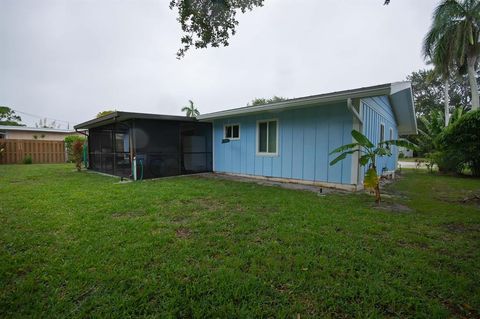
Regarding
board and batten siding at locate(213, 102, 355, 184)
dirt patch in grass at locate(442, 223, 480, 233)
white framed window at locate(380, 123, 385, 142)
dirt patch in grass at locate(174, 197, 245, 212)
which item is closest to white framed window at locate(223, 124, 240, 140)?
board and batten siding at locate(213, 102, 355, 184)

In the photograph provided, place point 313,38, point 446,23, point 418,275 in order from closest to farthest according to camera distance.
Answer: point 418,275 < point 313,38 < point 446,23

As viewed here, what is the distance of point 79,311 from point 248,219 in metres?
2.45

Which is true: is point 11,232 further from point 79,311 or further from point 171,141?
point 171,141

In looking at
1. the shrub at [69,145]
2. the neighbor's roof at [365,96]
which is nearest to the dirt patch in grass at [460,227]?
the neighbor's roof at [365,96]

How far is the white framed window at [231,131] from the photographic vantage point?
351 inches

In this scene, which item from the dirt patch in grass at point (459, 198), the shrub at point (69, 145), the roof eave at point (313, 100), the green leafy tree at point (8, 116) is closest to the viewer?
the roof eave at point (313, 100)

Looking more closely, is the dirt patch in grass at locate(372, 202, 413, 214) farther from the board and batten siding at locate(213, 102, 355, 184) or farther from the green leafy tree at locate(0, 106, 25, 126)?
the green leafy tree at locate(0, 106, 25, 126)

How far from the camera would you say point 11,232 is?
9.90 ft

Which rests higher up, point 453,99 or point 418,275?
point 453,99

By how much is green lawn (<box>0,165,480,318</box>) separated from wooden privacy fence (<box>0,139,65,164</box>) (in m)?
13.9

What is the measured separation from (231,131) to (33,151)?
48.7 feet

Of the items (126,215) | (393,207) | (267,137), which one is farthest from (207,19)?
(393,207)

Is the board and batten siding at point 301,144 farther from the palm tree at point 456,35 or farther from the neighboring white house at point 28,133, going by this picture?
the neighboring white house at point 28,133

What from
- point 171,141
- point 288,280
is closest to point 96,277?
Result: point 288,280
